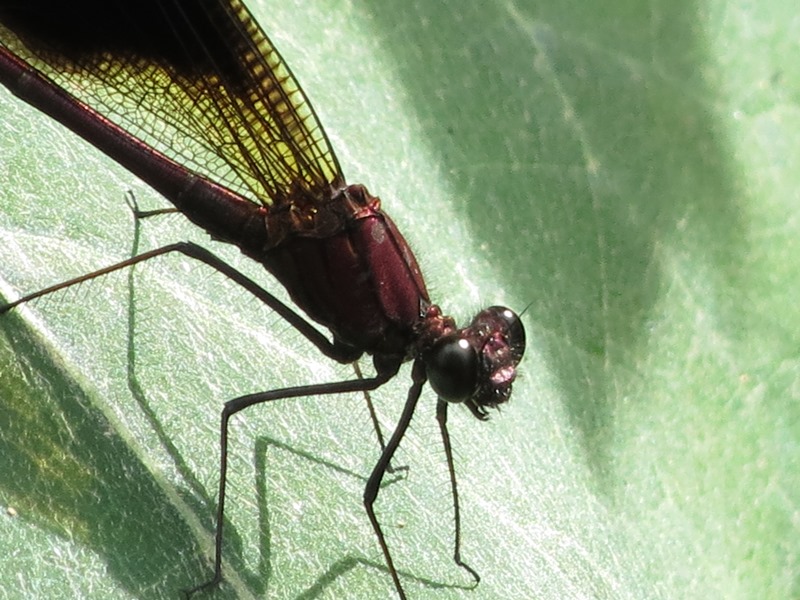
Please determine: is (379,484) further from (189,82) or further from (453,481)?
(189,82)

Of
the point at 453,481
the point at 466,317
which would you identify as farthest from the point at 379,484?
the point at 466,317

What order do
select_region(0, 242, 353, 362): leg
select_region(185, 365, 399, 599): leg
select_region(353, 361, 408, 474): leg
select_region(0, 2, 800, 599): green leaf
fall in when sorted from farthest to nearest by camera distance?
select_region(353, 361, 408, 474): leg < select_region(0, 242, 353, 362): leg < select_region(0, 2, 800, 599): green leaf < select_region(185, 365, 399, 599): leg

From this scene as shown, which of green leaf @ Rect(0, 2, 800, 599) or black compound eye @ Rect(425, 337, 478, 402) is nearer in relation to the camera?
green leaf @ Rect(0, 2, 800, 599)

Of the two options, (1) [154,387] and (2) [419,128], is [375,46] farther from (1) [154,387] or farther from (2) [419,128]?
(1) [154,387]

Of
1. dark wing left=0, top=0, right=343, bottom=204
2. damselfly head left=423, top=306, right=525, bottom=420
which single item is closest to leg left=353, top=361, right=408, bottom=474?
damselfly head left=423, top=306, right=525, bottom=420

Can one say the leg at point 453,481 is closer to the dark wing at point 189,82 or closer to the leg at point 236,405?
the leg at point 236,405

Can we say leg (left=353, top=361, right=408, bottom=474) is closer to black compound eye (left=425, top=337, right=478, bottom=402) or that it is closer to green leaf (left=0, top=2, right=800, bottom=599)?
green leaf (left=0, top=2, right=800, bottom=599)
